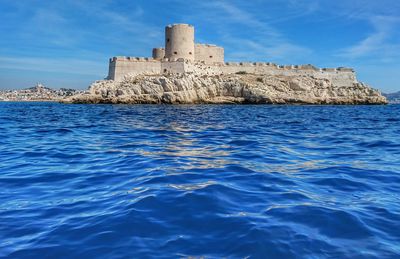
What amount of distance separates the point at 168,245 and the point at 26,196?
248cm

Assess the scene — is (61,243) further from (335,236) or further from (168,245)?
(335,236)

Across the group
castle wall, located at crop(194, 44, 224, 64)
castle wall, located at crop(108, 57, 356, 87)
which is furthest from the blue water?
castle wall, located at crop(194, 44, 224, 64)

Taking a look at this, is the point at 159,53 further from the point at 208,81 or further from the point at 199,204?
the point at 199,204

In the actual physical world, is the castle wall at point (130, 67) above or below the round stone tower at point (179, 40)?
below

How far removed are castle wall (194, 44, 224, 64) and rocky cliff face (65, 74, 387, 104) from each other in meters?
7.59

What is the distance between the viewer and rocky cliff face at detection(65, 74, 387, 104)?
150ft

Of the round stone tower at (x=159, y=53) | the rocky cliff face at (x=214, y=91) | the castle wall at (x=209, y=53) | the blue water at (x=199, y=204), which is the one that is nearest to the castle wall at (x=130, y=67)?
the rocky cliff face at (x=214, y=91)

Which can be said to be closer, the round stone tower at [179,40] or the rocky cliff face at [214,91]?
the rocky cliff face at [214,91]

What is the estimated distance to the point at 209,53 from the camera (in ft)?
202

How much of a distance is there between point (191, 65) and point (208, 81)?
7.69 metres

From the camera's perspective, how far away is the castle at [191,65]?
53.5m

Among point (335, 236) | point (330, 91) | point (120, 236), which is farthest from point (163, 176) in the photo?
point (330, 91)

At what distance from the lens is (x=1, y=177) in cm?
580

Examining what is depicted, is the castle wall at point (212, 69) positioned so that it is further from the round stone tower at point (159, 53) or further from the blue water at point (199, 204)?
the blue water at point (199, 204)
